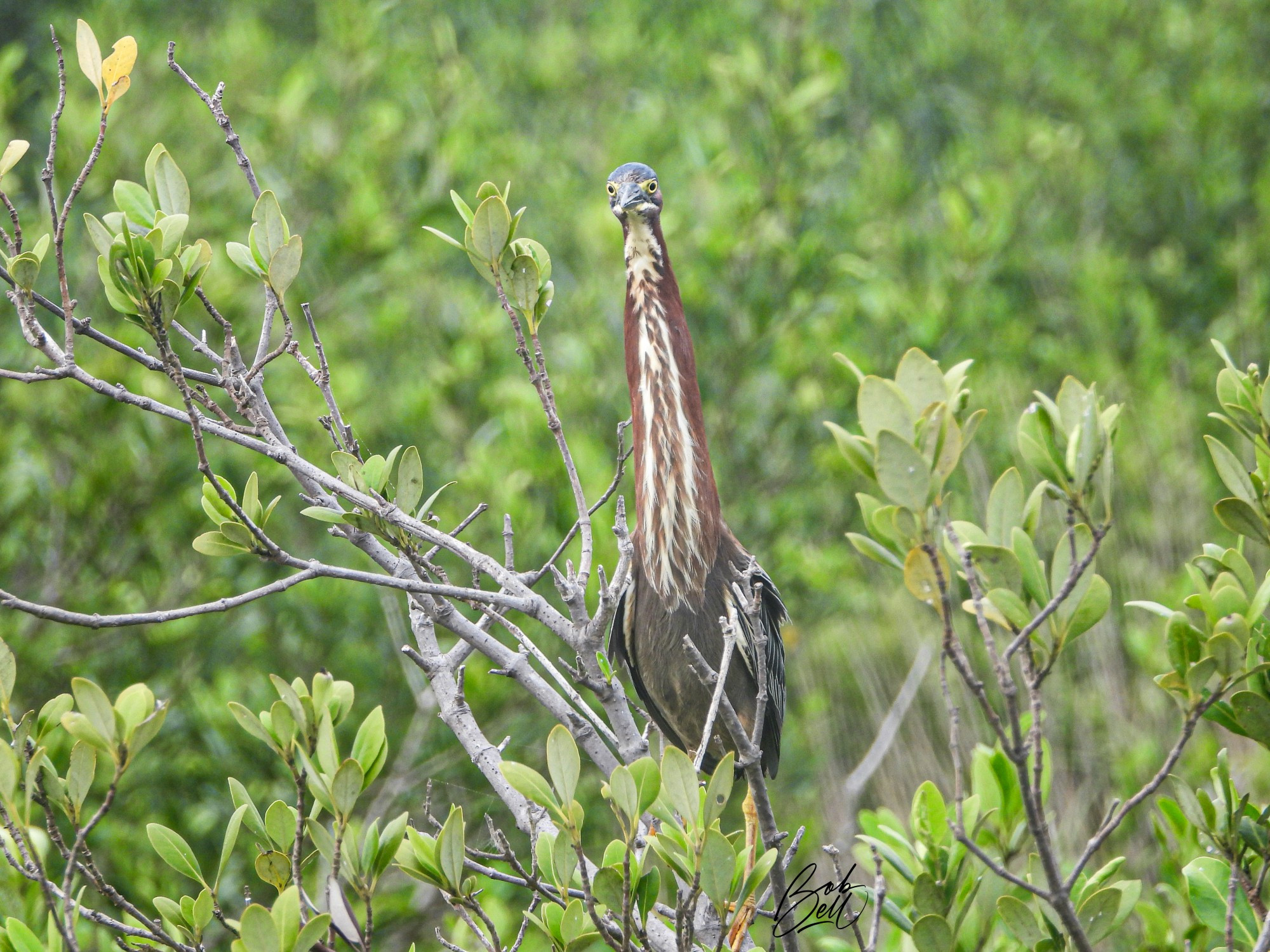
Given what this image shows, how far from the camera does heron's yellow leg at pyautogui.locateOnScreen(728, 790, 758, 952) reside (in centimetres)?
199

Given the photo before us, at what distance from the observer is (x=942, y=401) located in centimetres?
150

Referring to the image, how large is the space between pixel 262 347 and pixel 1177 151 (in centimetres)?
1042

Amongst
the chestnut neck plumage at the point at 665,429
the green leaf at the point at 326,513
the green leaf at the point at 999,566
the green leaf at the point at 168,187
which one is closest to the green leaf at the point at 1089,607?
the green leaf at the point at 999,566

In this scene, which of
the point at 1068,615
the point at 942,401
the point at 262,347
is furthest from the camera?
the point at 262,347

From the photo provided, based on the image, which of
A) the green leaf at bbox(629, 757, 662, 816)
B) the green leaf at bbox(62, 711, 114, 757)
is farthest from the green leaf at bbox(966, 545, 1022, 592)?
the green leaf at bbox(62, 711, 114, 757)

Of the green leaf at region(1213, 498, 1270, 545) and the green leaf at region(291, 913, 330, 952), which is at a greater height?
the green leaf at region(1213, 498, 1270, 545)

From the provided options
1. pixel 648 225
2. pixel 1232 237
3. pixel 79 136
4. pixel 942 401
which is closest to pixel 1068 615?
pixel 942 401

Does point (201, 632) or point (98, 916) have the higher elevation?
point (98, 916)

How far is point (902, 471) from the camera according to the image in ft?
4.79

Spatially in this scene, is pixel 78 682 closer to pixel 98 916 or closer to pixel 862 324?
pixel 98 916

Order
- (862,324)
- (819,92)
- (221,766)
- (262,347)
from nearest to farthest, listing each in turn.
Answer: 1. (262,347)
2. (221,766)
3. (819,92)
4. (862,324)

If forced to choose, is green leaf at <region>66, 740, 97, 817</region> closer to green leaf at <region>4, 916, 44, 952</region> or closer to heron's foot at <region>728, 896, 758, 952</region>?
green leaf at <region>4, 916, 44, 952</region>

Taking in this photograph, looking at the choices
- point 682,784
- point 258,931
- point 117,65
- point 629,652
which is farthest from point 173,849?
point 629,652

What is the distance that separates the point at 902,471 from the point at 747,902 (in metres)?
1.78
